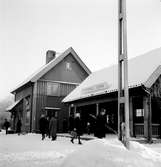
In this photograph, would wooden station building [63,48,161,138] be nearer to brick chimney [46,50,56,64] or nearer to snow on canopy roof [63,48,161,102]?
snow on canopy roof [63,48,161,102]

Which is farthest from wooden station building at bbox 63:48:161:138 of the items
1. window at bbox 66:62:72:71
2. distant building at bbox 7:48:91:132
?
window at bbox 66:62:72:71

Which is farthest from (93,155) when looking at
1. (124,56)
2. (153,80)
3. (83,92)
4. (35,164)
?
(83,92)

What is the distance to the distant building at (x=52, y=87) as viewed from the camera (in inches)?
1057

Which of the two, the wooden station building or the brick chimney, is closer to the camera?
the wooden station building

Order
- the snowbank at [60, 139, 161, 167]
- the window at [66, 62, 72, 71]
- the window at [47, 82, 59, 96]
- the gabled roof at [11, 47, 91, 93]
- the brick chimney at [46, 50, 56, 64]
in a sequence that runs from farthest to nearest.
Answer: the brick chimney at [46, 50, 56, 64] → the window at [66, 62, 72, 71] → the window at [47, 82, 59, 96] → the gabled roof at [11, 47, 91, 93] → the snowbank at [60, 139, 161, 167]

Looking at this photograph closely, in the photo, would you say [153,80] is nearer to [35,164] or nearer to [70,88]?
[35,164]

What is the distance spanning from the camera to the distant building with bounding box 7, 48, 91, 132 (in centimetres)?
2686

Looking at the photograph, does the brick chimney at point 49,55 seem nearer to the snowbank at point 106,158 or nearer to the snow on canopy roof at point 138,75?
the snow on canopy roof at point 138,75

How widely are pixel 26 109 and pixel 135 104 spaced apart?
1419 cm

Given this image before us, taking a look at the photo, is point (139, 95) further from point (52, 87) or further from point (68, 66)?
point (68, 66)

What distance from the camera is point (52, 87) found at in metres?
27.6

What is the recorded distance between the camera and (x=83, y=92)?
2142 cm

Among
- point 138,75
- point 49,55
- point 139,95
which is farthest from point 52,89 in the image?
point 139,95

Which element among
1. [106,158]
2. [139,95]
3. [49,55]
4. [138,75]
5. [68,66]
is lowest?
[106,158]
